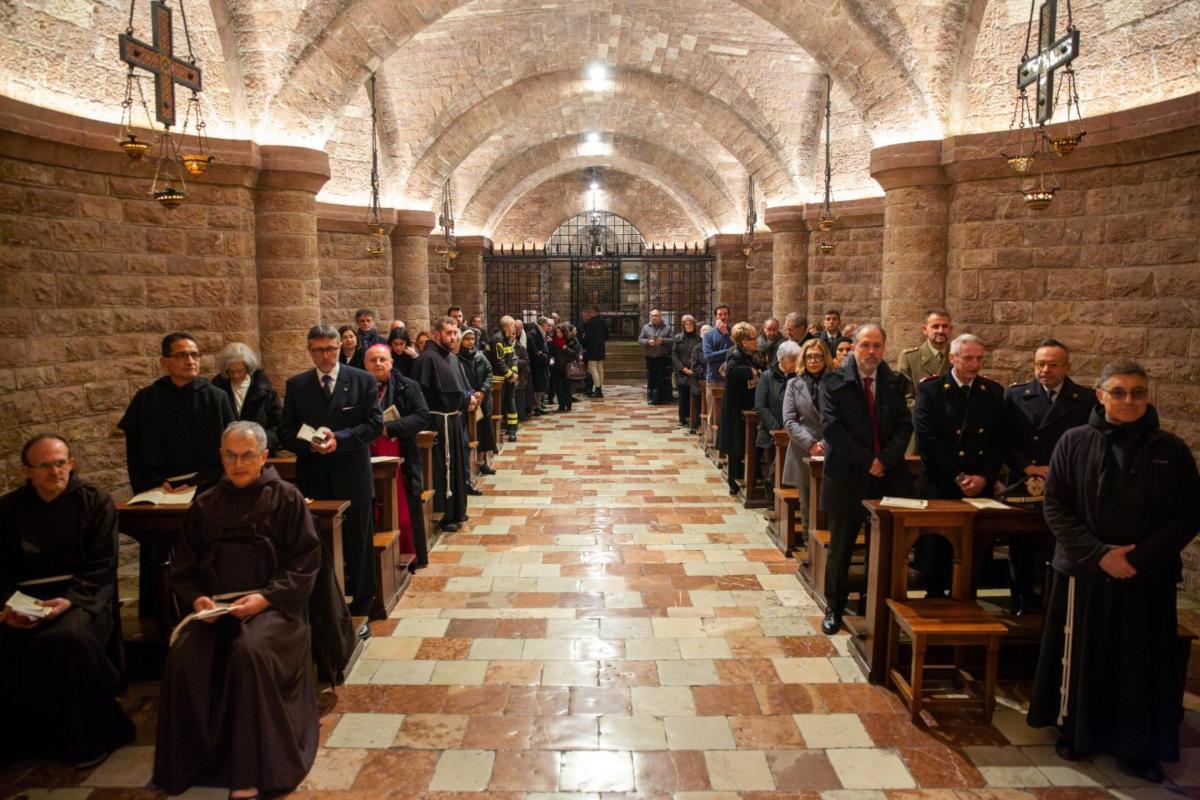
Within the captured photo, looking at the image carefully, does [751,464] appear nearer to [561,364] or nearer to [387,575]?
[387,575]

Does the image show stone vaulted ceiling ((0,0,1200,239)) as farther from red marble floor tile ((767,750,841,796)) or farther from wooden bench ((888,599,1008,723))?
Result: red marble floor tile ((767,750,841,796))

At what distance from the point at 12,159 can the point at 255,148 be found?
Result: 189 cm

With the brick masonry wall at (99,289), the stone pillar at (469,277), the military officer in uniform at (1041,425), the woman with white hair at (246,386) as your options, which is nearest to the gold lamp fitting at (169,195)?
the woman with white hair at (246,386)

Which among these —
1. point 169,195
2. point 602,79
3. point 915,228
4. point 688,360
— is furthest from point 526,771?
point 602,79

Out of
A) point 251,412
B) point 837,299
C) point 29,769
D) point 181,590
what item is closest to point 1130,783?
point 181,590

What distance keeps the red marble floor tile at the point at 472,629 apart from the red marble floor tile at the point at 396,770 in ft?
4.13

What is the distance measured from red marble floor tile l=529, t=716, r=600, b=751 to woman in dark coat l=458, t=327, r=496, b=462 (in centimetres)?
436

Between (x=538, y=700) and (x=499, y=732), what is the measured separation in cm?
34

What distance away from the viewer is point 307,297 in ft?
24.6

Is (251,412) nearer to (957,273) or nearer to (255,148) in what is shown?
(255,148)

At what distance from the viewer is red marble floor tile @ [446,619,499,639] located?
4875mm

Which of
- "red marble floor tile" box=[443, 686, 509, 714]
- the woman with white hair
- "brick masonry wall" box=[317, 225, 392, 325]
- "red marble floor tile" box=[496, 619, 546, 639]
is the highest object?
"brick masonry wall" box=[317, 225, 392, 325]

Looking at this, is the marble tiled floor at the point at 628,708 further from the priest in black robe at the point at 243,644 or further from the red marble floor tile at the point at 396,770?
the priest in black robe at the point at 243,644

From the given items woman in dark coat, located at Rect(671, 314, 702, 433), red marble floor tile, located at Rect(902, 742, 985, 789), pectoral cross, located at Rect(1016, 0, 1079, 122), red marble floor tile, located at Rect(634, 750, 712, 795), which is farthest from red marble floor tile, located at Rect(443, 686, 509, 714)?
woman in dark coat, located at Rect(671, 314, 702, 433)
